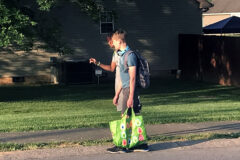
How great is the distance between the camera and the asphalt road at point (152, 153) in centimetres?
695

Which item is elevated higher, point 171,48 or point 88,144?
point 171,48

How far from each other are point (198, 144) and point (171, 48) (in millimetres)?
17835

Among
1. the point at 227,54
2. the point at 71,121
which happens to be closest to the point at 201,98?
the point at 227,54

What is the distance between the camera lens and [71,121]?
1028 cm

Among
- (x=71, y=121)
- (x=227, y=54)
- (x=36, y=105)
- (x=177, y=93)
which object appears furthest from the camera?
(x=227, y=54)

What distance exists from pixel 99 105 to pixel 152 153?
8.04 m

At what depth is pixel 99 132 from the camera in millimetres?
8664

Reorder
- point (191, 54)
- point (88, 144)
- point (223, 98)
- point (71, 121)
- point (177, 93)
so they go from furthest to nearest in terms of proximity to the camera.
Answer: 1. point (191, 54)
2. point (177, 93)
3. point (223, 98)
4. point (71, 121)
5. point (88, 144)

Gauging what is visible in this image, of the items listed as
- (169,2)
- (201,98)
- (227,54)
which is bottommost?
(201,98)

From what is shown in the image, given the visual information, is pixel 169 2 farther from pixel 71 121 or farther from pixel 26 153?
pixel 26 153

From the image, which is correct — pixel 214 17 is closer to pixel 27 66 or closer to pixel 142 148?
pixel 27 66

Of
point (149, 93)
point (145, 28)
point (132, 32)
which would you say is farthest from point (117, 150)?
point (145, 28)

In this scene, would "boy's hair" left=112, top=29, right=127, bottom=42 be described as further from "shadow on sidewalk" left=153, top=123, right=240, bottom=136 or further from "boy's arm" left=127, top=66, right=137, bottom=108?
"shadow on sidewalk" left=153, top=123, right=240, bottom=136

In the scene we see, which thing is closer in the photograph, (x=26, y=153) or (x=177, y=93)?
(x=26, y=153)
